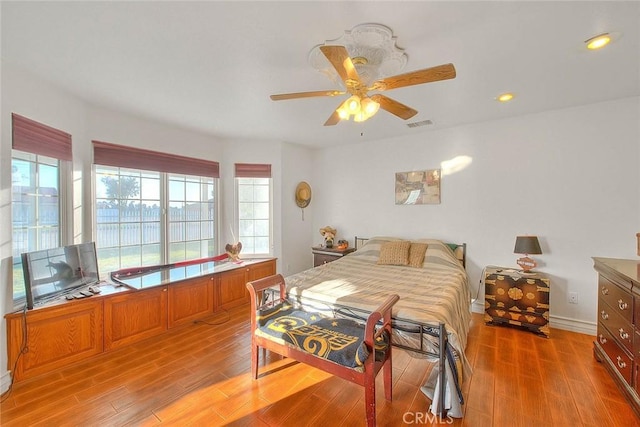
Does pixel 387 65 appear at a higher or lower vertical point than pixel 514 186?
higher

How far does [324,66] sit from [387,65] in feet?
1.55

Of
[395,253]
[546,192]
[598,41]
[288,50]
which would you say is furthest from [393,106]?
[546,192]

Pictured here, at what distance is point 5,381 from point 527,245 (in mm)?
4915

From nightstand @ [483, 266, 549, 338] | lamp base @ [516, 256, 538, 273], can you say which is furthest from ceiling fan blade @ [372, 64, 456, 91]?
lamp base @ [516, 256, 538, 273]

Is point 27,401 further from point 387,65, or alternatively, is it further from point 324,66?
point 387,65

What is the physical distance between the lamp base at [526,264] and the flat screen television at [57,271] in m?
4.72

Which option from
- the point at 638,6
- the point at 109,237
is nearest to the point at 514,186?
the point at 638,6

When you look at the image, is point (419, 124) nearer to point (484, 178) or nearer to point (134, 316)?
point (484, 178)

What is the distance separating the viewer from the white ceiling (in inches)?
59.3

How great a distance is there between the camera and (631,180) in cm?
272

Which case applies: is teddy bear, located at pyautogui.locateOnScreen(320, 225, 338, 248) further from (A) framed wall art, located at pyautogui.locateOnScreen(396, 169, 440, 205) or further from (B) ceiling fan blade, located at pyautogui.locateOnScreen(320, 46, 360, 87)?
(B) ceiling fan blade, located at pyautogui.locateOnScreen(320, 46, 360, 87)

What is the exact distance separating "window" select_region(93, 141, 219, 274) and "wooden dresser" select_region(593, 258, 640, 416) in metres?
4.48

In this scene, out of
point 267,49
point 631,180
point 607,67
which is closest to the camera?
point 267,49

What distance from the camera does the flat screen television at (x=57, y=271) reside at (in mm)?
2072
